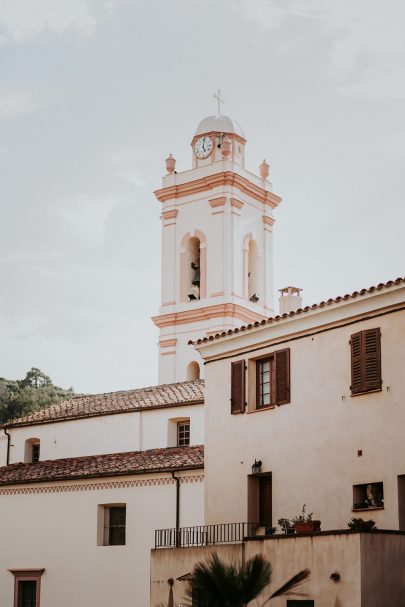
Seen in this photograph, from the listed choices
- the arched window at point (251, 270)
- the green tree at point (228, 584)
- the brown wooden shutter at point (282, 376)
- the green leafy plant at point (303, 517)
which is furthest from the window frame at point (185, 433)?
the arched window at point (251, 270)

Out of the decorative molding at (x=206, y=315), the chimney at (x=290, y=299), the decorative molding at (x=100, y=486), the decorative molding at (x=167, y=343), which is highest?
the decorative molding at (x=206, y=315)

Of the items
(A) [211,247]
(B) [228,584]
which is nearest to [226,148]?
(A) [211,247]

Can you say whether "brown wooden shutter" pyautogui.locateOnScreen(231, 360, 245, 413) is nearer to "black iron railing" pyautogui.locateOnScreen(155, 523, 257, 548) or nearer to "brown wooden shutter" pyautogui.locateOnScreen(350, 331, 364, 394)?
"black iron railing" pyautogui.locateOnScreen(155, 523, 257, 548)

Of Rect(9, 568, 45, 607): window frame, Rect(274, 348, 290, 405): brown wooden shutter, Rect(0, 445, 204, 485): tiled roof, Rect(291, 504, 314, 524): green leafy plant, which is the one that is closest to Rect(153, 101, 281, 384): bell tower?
Rect(0, 445, 204, 485): tiled roof

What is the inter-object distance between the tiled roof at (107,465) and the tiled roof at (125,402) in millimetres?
1896

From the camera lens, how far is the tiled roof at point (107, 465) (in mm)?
34688

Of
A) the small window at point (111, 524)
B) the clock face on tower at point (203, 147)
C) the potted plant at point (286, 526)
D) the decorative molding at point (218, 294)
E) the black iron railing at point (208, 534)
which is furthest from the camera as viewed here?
the clock face on tower at point (203, 147)

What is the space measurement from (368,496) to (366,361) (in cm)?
312

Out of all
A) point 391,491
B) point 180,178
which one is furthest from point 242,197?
point 391,491

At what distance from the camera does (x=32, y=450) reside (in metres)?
44.3

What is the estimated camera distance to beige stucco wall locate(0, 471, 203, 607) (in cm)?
3378

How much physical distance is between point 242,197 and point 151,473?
1115 inches

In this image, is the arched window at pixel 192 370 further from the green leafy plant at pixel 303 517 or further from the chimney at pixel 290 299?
the green leafy plant at pixel 303 517

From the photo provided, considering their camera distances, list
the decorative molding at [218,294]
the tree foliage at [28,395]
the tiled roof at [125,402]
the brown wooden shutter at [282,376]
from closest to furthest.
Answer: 1. the brown wooden shutter at [282,376]
2. the tiled roof at [125,402]
3. the decorative molding at [218,294]
4. the tree foliage at [28,395]
